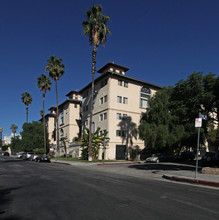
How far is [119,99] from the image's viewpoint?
34.5 metres

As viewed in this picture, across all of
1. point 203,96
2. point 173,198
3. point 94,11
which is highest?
point 94,11

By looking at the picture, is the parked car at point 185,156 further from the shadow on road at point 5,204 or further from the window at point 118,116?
the shadow on road at point 5,204

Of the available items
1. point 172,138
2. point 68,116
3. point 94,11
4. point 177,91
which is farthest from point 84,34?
point 68,116

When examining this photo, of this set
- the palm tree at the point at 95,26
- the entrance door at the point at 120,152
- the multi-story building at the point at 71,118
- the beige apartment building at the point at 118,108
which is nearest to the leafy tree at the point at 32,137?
the multi-story building at the point at 71,118

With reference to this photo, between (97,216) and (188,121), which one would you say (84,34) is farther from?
(97,216)

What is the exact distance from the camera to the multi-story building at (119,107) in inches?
1303

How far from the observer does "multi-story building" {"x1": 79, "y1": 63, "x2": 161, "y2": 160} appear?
33094 millimetres

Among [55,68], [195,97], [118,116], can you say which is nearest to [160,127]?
[118,116]

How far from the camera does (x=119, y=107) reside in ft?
112

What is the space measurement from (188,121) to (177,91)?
270cm

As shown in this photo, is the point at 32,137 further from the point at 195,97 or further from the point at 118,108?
the point at 195,97

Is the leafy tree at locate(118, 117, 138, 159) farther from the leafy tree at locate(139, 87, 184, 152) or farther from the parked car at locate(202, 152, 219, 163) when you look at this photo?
the parked car at locate(202, 152, 219, 163)

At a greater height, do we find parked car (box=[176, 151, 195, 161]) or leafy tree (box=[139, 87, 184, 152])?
leafy tree (box=[139, 87, 184, 152])

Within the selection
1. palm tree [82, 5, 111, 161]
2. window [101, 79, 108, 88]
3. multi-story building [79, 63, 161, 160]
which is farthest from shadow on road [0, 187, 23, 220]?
window [101, 79, 108, 88]
